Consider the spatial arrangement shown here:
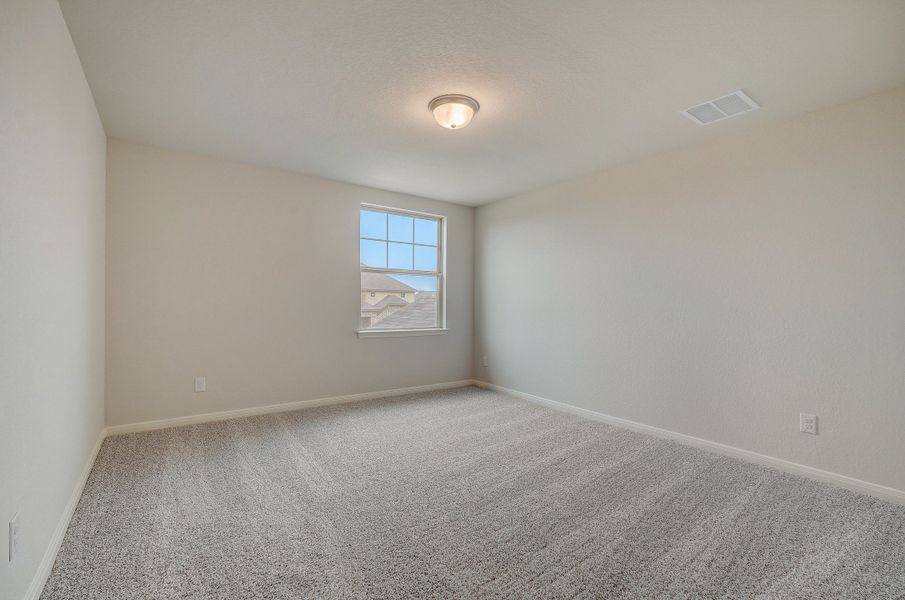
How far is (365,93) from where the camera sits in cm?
249

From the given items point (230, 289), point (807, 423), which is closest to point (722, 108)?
point (807, 423)

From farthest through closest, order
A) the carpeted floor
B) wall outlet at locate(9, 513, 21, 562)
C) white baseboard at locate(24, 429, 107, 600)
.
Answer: the carpeted floor, white baseboard at locate(24, 429, 107, 600), wall outlet at locate(9, 513, 21, 562)

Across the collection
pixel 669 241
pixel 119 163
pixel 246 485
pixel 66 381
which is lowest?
pixel 246 485

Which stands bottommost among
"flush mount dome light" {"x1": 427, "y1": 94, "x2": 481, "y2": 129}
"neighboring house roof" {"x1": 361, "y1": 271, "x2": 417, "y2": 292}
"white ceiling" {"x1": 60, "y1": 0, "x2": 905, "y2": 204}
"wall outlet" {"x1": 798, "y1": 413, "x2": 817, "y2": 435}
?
"wall outlet" {"x1": 798, "y1": 413, "x2": 817, "y2": 435}

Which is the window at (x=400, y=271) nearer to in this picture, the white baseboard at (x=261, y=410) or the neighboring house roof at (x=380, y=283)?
the neighboring house roof at (x=380, y=283)

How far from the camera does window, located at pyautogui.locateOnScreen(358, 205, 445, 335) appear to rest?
4.56m

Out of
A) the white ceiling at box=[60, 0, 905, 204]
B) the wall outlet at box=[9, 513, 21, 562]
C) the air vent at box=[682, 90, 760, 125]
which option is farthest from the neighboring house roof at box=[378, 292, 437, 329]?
the wall outlet at box=[9, 513, 21, 562]

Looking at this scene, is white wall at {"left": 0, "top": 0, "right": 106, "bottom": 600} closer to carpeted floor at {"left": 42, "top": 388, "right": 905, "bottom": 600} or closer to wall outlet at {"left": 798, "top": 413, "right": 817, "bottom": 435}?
carpeted floor at {"left": 42, "top": 388, "right": 905, "bottom": 600}

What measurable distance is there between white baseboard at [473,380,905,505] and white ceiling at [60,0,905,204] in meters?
2.29

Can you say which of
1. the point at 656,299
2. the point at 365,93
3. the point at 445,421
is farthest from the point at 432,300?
the point at 365,93

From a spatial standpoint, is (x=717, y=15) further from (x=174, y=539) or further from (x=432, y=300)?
(x=432, y=300)

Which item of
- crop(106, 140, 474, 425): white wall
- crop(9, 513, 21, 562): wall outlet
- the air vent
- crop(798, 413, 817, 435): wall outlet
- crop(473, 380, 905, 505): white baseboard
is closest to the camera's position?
crop(9, 513, 21, 562): wall outlet

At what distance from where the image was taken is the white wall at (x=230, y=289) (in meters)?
3.28

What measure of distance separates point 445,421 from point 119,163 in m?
3.39
